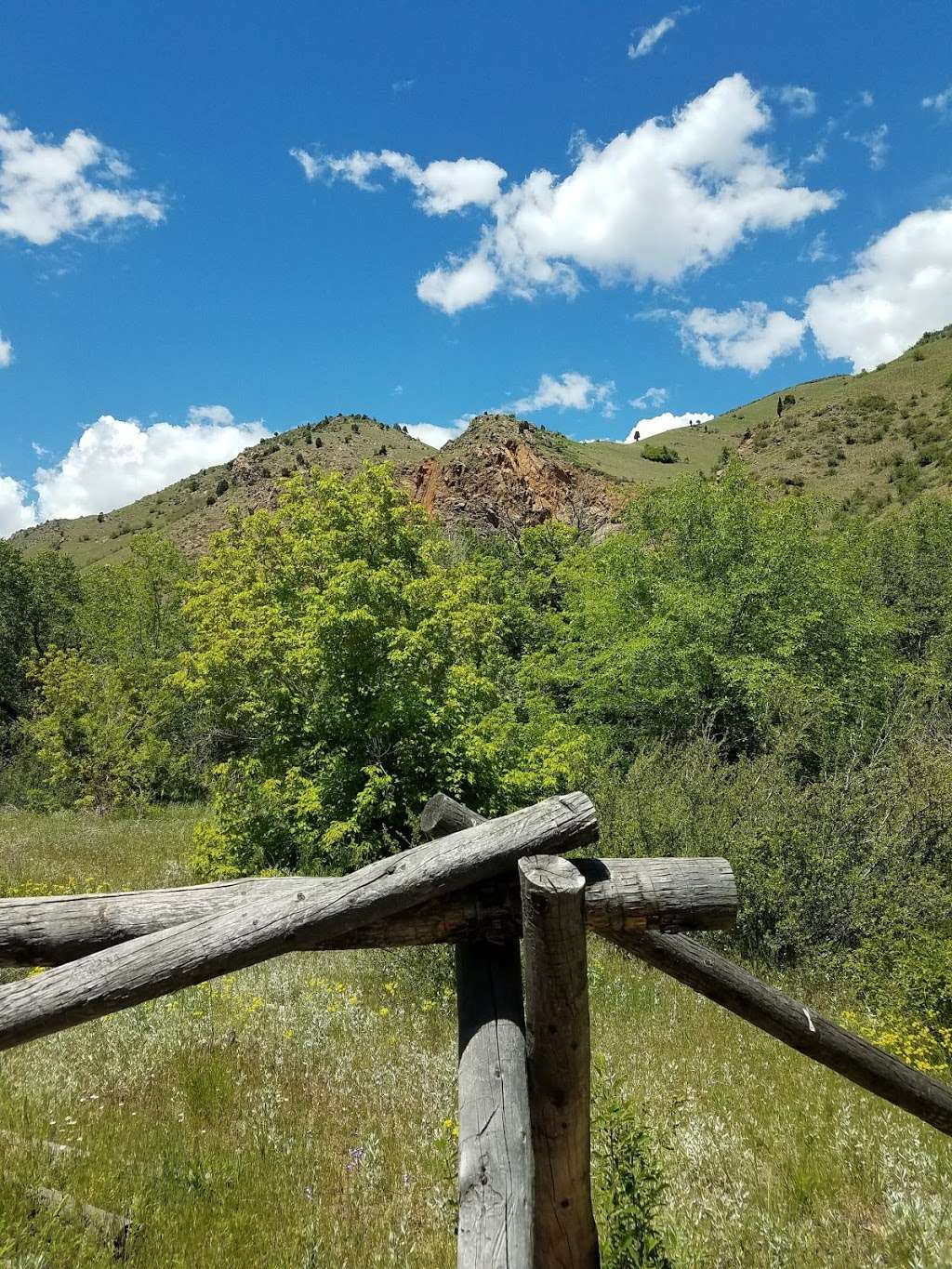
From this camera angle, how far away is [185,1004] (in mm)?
6391

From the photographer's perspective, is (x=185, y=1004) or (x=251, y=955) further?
(x=185, y=1004)

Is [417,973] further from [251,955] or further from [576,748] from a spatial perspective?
[576,748]

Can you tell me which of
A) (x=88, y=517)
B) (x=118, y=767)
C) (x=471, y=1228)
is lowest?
(x=118, y=767)

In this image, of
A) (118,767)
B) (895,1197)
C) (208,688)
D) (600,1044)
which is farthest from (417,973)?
(118,767)

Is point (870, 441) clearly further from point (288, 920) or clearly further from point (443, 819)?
point (288, 920)

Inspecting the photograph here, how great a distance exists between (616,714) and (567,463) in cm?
4171

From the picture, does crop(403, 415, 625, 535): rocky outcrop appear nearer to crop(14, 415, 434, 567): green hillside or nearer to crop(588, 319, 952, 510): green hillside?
crop(588, 319, 952, 510): green hillside

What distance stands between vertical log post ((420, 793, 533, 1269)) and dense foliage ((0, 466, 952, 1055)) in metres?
6.01

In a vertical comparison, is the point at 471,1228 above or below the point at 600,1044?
above

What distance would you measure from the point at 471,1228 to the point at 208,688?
11.7 m

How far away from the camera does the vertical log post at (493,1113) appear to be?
6.60ft

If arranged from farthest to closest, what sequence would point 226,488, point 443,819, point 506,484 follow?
point 226,488, point 506,484, point 443,819

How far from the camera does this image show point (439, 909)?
2.62 metres

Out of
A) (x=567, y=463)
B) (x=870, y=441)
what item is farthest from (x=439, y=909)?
(x=870, y=441)
